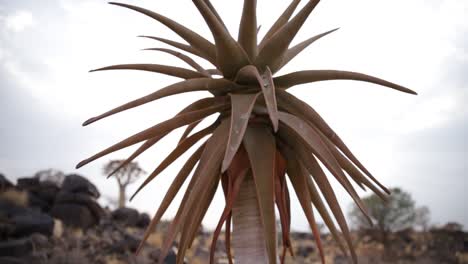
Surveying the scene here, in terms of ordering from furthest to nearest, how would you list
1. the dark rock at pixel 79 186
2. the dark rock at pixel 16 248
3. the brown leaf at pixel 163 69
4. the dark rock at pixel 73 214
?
the dark rock at pixel 79 186 < the dark rock at pixel 73 214 < the dark rock at pixel 16 248 < the brown leaf at pixel 163 69

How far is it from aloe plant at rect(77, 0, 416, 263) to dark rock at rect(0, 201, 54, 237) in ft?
53.2

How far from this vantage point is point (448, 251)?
83.2 feet

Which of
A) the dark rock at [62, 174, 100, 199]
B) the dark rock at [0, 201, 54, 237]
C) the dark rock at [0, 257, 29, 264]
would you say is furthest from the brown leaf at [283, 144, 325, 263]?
the dark rock at [62, 174, 100, 199]

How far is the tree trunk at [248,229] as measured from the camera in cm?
298

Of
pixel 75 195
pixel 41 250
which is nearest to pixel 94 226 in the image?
pixel 75 195

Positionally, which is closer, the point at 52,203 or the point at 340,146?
the point at 340,146

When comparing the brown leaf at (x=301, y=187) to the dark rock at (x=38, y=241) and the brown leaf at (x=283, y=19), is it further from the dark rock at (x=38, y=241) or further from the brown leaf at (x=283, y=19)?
the dark rock at (x=38, y=241)

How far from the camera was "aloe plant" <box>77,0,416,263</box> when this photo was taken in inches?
116

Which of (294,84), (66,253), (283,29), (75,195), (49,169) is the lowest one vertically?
(66,253)

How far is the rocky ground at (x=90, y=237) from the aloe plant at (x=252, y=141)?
10.7 meters

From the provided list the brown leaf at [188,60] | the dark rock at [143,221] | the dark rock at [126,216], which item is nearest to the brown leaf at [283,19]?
the brown leaf at [188,60]

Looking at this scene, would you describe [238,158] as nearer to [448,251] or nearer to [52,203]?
[52,203]

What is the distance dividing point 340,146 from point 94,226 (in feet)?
70.0

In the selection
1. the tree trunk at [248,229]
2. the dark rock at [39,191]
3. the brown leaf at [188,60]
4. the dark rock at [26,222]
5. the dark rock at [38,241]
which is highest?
the dark rock at [39,191]
